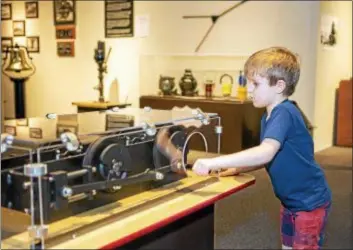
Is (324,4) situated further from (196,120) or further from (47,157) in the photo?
(47,157)

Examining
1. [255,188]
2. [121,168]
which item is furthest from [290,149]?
[255,188]

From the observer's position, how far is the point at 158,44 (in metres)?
6.23

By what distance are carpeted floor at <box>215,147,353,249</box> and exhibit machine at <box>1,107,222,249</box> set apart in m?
1.54

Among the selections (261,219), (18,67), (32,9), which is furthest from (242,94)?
(32,9)

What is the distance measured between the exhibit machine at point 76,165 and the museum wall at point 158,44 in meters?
4.16

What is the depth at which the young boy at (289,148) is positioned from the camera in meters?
1.60

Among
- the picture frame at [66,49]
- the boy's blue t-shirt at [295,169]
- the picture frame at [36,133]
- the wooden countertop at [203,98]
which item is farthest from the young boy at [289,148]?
the picture frame at [66,49]

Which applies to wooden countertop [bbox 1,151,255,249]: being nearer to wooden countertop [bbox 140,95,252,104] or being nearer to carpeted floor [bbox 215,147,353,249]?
carpeted floor [bbox 215,147,353,249]

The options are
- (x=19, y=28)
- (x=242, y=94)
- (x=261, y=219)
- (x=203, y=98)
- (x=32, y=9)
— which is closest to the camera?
(x=261, y=219)

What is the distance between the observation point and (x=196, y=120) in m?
1.72

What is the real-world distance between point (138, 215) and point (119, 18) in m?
5.46

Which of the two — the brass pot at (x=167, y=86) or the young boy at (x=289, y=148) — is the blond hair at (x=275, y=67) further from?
the brass pot at (x=167, y=86)

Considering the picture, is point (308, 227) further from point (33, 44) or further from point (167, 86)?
point (33, 44)

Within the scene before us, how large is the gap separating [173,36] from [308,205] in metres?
4.66
